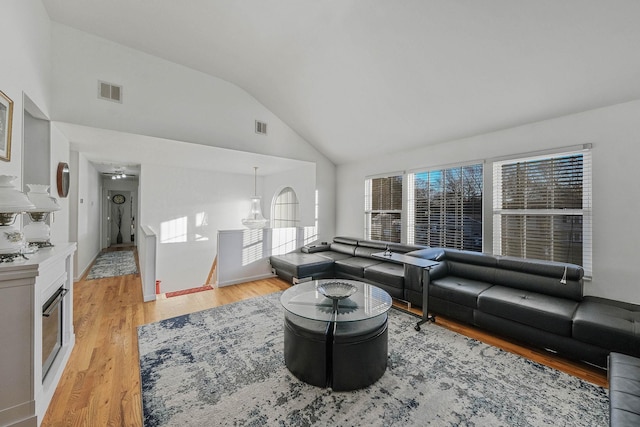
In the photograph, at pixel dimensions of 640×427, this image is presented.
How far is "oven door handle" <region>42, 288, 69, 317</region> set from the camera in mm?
1815

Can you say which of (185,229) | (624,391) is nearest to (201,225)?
(185,229)

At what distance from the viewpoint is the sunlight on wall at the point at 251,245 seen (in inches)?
189

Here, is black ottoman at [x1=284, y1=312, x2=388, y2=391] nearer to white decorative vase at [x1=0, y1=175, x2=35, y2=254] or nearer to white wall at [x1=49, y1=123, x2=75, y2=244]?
white decorative vase at [x1=0, y1=175, x2=35, y2=254]

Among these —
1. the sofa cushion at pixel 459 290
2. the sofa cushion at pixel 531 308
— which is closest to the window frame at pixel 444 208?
the sofa cushion at pixel 459 290

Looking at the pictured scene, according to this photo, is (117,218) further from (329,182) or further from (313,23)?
(313,23)

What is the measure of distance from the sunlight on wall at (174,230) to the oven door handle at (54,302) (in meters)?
3.97

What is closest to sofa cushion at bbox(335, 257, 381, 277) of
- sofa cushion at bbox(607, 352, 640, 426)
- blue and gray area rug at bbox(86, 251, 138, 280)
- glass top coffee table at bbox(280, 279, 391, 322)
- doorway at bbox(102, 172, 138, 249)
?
glass top coffee table at bbox(280, 279, 391, 322)

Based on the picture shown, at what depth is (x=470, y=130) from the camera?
3.77 m

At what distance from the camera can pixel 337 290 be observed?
2.59 meters

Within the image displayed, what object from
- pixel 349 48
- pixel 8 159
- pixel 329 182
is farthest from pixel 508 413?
pixel 329 182

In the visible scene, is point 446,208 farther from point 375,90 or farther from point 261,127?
point 261,127

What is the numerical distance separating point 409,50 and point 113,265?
709 cm

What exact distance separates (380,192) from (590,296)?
3.33 metres

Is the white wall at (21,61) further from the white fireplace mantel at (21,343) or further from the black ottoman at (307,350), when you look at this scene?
the black ottoman at (307,350)
